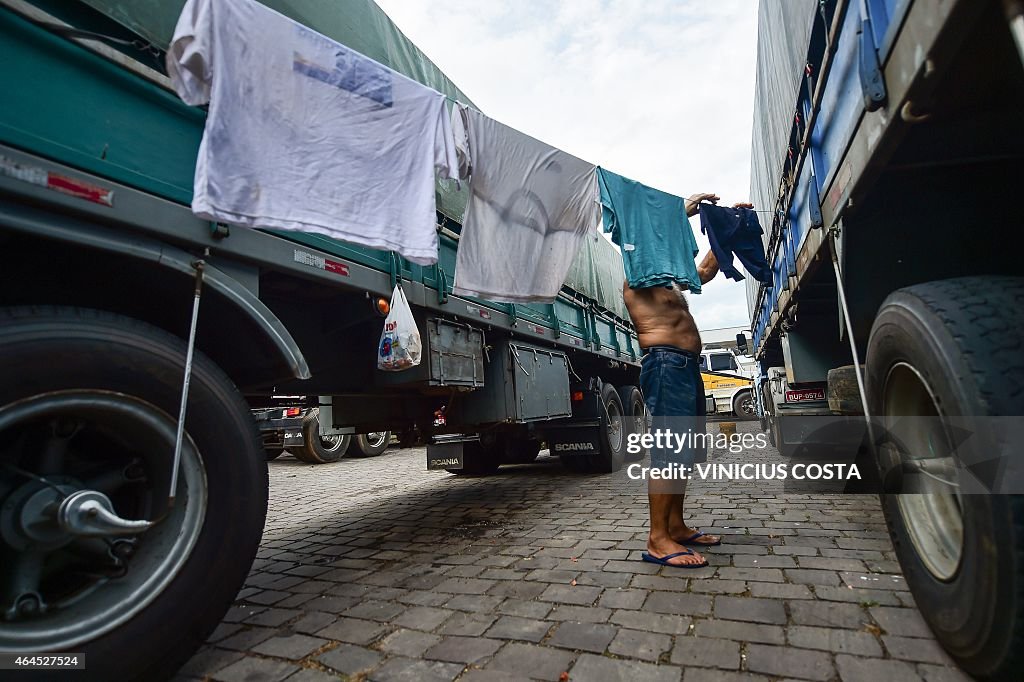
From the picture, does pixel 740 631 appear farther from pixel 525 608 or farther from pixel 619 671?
pixel 525 608

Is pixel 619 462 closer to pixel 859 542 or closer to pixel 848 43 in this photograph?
pixel 859 542

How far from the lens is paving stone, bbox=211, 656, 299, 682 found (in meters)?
1.83

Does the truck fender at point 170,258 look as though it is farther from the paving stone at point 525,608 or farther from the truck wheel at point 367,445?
the truck wheel at point 367,445

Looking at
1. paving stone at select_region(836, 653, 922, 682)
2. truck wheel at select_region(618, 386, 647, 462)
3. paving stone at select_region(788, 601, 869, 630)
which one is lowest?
paving stone at select_region(836, 653, 922, 682)

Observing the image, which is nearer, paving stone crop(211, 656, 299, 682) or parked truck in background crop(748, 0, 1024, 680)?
parked truck in background crop(748, 0, 1024, 680)

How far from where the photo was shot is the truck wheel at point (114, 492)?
1.51 m

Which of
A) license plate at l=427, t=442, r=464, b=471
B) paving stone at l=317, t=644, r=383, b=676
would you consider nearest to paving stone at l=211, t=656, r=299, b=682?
paving stone at l=317, t=644, r=383, b=676

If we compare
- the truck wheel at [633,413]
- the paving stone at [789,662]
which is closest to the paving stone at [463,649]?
the paving stone at [789,662]

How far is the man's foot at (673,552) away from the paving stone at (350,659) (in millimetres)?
1560

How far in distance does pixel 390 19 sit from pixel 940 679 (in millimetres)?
4401

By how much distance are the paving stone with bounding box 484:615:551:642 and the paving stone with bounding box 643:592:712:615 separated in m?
0.48

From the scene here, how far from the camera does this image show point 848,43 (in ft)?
6.34

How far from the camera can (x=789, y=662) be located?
168 centimetres

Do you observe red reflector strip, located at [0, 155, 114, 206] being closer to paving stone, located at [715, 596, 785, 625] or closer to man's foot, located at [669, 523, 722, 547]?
paving stone, located at [715, 596, 785, 625]
